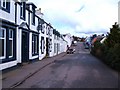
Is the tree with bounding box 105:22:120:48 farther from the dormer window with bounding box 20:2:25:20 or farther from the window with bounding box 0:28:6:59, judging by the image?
the window with bounding box 0:28:6:59

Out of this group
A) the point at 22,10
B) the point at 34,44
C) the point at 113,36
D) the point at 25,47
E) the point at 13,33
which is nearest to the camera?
the point at 13,33

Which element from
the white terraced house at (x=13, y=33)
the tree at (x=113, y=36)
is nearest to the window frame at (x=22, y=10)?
the white terraced house at (x=13, y=33)

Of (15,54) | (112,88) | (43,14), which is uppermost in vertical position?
(43,14)

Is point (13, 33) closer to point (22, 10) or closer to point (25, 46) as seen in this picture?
point (22, 10)

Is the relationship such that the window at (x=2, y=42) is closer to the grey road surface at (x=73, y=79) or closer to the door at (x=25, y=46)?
the grey road surface at (x=73, y=79)

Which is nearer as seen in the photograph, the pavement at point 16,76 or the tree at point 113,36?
the pavement at point 16,76

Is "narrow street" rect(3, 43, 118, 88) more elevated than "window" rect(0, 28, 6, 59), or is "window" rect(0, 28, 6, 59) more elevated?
"window" rect(0, 28, 6, 59)

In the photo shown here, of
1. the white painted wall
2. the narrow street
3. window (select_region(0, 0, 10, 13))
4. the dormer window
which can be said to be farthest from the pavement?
the dormer window

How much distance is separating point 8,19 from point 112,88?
9.46 meters

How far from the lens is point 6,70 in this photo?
17578 millimetres

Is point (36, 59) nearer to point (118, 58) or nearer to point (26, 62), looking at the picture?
point (26, 62)

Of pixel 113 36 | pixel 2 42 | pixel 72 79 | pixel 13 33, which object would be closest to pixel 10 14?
pixel 13 33

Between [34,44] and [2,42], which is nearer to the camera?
[2,42]

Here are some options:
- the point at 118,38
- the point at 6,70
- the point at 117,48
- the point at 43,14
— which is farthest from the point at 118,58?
the point at 43,14
